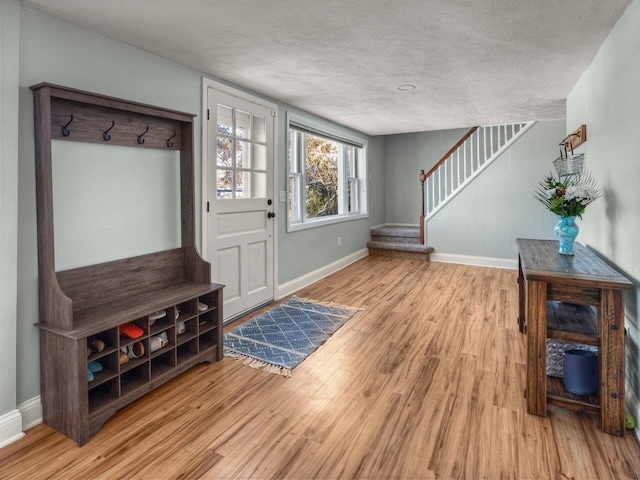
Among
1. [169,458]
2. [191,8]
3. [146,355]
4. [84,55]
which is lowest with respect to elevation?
[169,458]

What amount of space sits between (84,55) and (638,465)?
352 centimetres

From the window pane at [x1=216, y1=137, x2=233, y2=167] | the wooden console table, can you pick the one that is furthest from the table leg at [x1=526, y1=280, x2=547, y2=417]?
the window pane at [x1=216, y1=137, x2=233, y2=167]

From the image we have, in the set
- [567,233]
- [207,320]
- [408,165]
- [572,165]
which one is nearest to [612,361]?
[567,233]

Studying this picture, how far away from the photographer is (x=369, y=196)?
6723mm

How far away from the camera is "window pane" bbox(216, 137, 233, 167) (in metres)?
3.24

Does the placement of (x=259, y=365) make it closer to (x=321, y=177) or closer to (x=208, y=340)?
(x=208, y=340)

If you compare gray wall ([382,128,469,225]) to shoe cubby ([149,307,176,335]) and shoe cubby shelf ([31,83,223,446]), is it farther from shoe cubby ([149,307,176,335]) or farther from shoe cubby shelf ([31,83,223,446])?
shoe cubby ([149,307,176,335])

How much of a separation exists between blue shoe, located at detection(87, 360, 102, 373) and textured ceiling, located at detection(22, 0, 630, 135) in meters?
1.89

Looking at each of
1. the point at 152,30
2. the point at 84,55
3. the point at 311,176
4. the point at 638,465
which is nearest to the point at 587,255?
the point at 638,465

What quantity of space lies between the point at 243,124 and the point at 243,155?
29 centimetres

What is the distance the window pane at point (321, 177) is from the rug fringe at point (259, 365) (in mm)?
2966

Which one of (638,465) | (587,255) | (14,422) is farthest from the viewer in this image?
(587,255)

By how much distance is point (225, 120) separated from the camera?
3.28m

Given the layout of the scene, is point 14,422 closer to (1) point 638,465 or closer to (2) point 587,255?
(1) point 638,465
